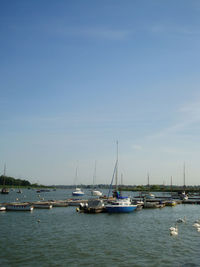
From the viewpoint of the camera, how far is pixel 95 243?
118ft

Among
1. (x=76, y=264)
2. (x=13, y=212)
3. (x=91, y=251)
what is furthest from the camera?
(x=13, y=212)

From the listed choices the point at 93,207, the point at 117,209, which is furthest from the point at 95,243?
the point at 93,207

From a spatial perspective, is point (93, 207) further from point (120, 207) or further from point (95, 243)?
point (95, 243)

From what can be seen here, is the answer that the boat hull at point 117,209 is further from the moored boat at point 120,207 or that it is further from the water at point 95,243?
the water at point 95,243

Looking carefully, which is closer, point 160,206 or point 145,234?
point 145,234

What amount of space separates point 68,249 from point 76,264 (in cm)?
543

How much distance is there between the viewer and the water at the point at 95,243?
28.6 meters

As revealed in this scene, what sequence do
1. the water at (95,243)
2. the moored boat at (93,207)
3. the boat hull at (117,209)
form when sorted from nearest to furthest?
the water at (95,243) < the boat hull at (117,209) < the moored boat at (93,207)

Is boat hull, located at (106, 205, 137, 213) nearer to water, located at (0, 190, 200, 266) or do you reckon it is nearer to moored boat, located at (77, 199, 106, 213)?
moored boat, located at (77, 199, 106, 213)

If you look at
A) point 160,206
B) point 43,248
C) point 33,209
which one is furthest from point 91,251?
point 160,206

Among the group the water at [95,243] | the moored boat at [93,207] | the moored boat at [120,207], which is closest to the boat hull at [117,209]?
the moored boat at [120,207]

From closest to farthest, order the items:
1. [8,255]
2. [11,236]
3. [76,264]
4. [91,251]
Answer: [76,264]
[8,255]
[91,251]
[11,236]

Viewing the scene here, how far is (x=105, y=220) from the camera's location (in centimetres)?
5547

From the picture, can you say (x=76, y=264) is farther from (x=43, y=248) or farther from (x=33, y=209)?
(x=33, y=209)
